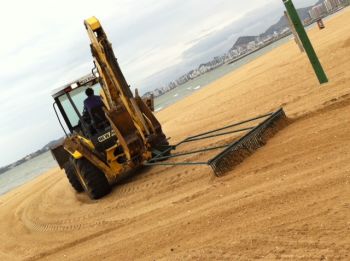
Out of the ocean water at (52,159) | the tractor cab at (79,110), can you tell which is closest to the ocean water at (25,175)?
the ocean water at (52,159)

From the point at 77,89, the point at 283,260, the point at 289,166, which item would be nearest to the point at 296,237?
the point at 283,260

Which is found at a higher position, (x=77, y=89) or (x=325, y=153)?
(x=77, y=89)

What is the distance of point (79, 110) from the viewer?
11.6m

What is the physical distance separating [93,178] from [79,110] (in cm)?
189

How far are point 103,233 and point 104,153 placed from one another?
296 cm

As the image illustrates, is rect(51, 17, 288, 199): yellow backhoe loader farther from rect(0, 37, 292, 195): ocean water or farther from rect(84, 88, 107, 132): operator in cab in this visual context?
rect(0, 37, 292, 195): ocean water

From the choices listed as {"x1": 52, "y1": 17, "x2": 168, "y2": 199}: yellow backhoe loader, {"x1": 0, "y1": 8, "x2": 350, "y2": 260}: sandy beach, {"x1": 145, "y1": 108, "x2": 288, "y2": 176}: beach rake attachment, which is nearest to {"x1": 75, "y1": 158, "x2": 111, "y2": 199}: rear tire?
{"x1": 52, "y1": 17, "x2": 168, "y2": 199}: yellow backhoe loader

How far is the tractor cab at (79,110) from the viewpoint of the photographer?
Answer: 1126cm

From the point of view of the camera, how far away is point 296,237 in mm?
4488

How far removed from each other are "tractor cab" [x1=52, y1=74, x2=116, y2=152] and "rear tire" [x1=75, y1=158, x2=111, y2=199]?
74 cm

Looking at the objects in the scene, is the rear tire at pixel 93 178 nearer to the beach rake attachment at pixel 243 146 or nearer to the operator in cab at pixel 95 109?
the operator in cab at pixel 95 109

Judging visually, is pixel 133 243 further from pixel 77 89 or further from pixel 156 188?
pixel 77 89

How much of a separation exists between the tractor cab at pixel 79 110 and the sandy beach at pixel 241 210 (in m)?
1.57

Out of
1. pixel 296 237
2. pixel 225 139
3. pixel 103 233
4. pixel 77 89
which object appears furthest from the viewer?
pixel 77 89
